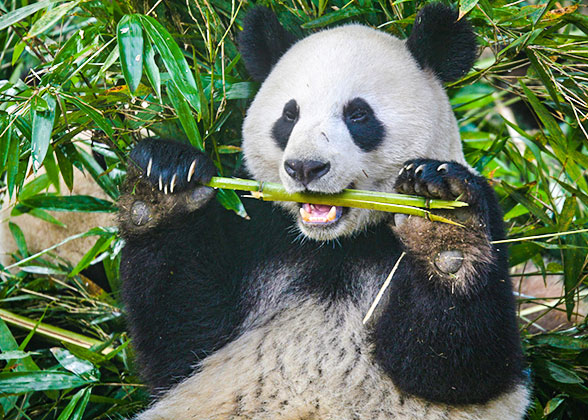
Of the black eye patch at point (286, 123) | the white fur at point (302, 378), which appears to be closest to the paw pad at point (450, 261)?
the white fur at point (302, 378)

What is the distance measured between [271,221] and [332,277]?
34 cm

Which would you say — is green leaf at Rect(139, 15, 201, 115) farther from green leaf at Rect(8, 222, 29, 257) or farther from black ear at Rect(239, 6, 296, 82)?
green leaf at Rect(8, 222, 29, 257)

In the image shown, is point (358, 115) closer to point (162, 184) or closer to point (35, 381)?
point (162, 184)

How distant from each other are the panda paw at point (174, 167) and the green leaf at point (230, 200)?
0.38 feet

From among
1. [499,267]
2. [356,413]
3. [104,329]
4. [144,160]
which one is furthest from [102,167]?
[499,267]

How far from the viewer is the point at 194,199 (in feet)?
8.82

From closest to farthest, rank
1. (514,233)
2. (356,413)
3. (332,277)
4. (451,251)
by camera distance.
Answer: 1. (451,251)
2. (356,413)
3. (332,277)
4. (514,233)

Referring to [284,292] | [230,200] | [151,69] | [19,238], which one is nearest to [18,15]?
[151,69]

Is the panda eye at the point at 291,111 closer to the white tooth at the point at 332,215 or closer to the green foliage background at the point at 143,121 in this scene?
the green foliage background at the point at 143,121

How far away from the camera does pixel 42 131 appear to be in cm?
253

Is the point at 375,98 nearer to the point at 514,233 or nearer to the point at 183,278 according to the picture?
the point at 183,278

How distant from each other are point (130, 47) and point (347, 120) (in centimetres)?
84

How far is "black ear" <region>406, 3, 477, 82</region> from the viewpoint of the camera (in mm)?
2693

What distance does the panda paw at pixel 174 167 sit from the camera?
265 cm
